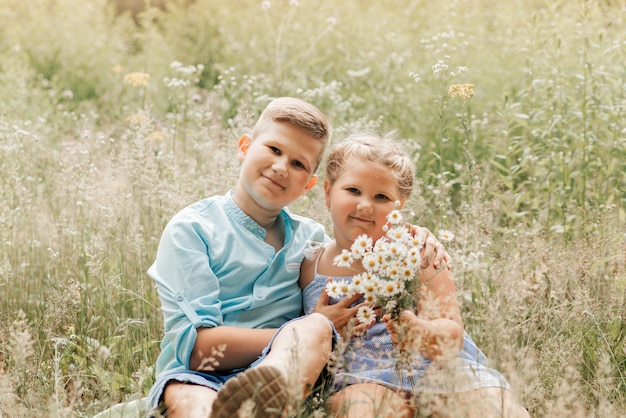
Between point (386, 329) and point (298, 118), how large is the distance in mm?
807

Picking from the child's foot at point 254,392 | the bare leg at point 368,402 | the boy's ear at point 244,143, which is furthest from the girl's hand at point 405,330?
the boy's ear at point 244,143

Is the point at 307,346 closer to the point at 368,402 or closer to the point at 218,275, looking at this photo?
the point at 368,402

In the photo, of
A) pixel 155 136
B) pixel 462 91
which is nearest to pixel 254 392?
pixel 462 91

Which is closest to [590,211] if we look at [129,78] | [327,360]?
[327,360]

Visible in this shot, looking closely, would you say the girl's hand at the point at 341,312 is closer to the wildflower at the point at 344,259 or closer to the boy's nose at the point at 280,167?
the wildflower at the point at 344,259

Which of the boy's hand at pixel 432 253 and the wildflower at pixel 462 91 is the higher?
the wildflower at pixel 462 91

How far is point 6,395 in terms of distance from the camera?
92.9 inches

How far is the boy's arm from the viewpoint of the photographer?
8.25 ft

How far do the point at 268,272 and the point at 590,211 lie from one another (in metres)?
1.77

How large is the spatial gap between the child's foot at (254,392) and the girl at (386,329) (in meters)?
0.21

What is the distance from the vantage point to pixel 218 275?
8.95ft

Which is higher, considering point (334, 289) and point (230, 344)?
point (334, 289)

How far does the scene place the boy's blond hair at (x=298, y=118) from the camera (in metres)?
2.83

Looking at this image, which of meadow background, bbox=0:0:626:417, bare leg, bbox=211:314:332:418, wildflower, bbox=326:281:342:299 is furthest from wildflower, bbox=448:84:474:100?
bare leg, bbox=211:314:332:418
